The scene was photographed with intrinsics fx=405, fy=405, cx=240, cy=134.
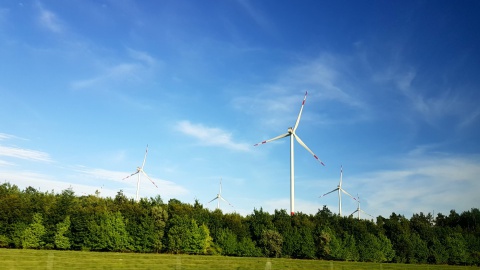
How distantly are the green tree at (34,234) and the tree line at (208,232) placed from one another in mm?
119

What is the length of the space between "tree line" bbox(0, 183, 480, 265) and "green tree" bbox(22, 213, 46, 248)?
119 millimetres

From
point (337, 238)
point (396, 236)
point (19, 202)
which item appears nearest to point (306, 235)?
point (337, 238)

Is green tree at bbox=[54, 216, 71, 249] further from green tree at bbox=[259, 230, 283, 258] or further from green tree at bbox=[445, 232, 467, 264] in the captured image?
green tree at bbox=[445, 232, 467, 264]

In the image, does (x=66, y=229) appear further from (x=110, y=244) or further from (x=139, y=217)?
(x=139, y=217)

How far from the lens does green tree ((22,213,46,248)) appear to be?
5259 cm

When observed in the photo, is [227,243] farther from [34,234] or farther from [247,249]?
[34,234]

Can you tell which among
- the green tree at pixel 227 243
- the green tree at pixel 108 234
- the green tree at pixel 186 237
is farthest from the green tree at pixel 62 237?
the green tree at pixel 227 243

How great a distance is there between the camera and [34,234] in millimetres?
53062

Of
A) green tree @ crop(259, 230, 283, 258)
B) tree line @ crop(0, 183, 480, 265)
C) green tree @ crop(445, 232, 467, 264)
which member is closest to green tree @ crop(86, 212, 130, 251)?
tree line @ crop(0, 183, 480, 265)

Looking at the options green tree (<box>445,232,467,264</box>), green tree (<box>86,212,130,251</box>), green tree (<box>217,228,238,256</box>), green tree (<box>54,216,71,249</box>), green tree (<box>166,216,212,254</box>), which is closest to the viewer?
green tree (<box>54,216,71,249</box>)

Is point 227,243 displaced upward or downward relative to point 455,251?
downward

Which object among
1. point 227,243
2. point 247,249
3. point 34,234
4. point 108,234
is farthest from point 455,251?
point 34,234

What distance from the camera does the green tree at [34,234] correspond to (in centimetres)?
5259

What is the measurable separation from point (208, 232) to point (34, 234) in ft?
77.0
